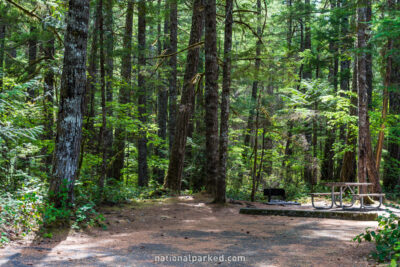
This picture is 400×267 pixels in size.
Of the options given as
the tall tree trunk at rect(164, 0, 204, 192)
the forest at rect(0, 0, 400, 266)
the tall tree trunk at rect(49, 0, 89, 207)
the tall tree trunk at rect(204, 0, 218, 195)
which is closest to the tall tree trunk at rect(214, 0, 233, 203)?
the forest at rect(0, 0, 400, 266)

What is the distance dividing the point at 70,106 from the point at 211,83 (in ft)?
18.5

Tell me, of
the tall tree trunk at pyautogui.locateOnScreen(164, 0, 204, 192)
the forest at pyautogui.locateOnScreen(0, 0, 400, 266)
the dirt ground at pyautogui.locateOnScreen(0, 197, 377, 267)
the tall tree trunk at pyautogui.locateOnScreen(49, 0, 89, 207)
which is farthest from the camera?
the tall tree trunk at pyautogui.locateOnScreen(164, 0, 204, 192)

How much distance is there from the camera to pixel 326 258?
488 centimetres

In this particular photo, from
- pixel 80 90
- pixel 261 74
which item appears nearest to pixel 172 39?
pixel 261 74

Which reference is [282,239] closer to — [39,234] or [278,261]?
[278,261]

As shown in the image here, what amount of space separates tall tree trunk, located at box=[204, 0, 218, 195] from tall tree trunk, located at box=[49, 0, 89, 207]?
512 cm

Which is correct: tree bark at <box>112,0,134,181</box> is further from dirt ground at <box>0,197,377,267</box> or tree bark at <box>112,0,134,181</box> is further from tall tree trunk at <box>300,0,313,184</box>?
tall tree trunk at <box>300,0,313,184</box>

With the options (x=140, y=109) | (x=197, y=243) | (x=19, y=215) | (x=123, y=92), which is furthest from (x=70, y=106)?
(x=140, y=109)

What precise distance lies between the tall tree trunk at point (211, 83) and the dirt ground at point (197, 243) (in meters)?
2.83

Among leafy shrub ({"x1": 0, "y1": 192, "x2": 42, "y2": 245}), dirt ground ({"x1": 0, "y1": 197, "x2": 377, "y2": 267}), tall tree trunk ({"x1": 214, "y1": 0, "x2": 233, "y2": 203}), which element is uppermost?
tall tree trunk ({"x1": 214, "y1": 0, "x2": 233, "y2": 203})

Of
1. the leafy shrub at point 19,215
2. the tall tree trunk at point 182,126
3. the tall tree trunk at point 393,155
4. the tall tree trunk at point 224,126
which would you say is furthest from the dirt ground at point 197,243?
the tall tree trunk at point 393,155

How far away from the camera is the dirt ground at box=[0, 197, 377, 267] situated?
4754 mm

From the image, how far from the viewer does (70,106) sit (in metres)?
7.24

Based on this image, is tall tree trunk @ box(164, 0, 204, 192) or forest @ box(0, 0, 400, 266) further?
tall tree trunk @ box(164, 0, 204, 192)
